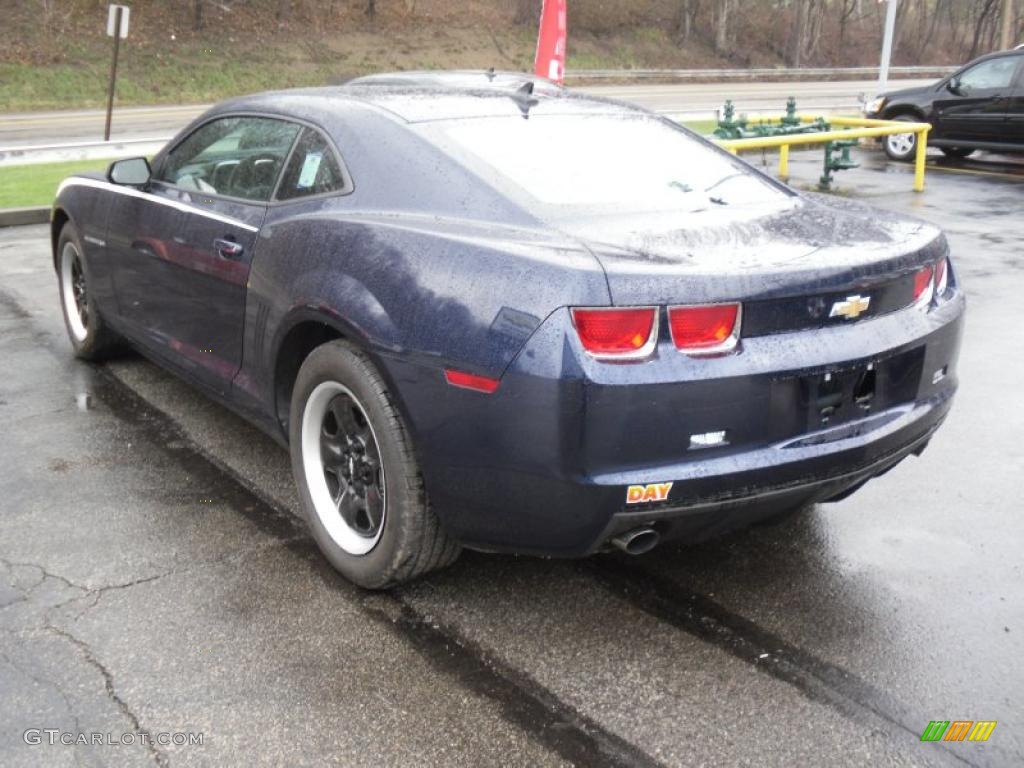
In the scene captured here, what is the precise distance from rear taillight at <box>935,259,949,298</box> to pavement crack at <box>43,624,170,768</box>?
9.04 ft

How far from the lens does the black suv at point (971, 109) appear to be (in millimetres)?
15289

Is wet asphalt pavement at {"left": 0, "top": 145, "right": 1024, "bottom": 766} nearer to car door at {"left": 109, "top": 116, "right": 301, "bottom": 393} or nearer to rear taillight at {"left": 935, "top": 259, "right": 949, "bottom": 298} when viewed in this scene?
car door at {"left": 109, "top": 116, "right": 301, "bottom": 393}

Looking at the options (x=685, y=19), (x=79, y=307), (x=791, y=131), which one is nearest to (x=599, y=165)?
(x=79, y=307)

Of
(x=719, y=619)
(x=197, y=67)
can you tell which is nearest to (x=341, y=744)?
(x=719, y=619)

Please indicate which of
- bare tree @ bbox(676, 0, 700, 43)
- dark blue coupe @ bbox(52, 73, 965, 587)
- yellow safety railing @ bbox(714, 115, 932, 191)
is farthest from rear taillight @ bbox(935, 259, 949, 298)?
bare tree @ bbox(676, 0, 700, 43)

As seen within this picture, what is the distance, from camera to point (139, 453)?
477cm

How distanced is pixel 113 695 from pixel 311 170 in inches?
76.1

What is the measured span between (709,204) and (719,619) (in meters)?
1.40

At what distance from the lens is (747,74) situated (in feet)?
133

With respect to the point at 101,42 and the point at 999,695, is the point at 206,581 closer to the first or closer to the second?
the point at 999,695

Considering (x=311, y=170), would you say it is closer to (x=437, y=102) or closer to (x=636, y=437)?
(x=437, y=102)

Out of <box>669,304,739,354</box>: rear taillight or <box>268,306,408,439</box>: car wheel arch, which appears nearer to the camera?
<box>669,304,739,354</box>: rear taillight

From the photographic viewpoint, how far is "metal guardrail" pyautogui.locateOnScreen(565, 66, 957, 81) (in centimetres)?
3625

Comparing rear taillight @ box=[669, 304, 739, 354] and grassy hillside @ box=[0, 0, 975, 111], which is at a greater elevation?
grassy hillside @ box=[0, 0, 975, 111]
